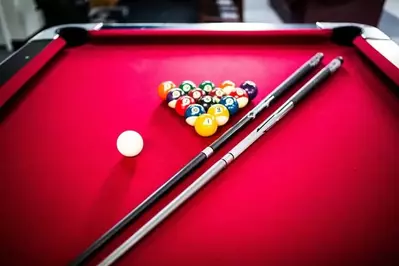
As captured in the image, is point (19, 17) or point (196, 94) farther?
point (19, 17)

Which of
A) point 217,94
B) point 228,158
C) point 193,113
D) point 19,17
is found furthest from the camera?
point 19,17

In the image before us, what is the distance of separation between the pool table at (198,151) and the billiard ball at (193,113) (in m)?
0.03

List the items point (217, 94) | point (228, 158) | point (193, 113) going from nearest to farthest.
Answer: point (228, 158) → point (193, 113) → point (217, 94)

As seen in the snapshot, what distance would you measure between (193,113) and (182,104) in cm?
6

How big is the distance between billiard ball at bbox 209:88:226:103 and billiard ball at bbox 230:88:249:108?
38mm

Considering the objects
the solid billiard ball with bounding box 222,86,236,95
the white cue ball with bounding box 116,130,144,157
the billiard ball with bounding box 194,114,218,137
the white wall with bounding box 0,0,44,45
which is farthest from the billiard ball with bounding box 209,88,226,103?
the white wall with bounding box 0,0,44,45

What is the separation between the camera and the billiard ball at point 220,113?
3.30 ft

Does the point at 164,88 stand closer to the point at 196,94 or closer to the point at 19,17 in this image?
the point at 196,94

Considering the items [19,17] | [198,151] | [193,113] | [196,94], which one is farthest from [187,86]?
[19,17]

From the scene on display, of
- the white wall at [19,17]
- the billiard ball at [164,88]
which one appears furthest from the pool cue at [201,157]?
the white wall at [19,17]

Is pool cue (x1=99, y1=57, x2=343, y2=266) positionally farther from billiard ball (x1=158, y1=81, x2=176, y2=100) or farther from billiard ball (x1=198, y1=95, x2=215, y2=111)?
billiard ball (x1=158, y1=81, x2=176, y2=100)

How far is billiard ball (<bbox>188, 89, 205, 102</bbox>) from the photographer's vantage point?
1.09 meters

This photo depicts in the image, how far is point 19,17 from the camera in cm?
316

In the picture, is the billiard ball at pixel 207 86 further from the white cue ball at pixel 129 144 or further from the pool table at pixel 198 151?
the white cue ball at pixel 129 144
